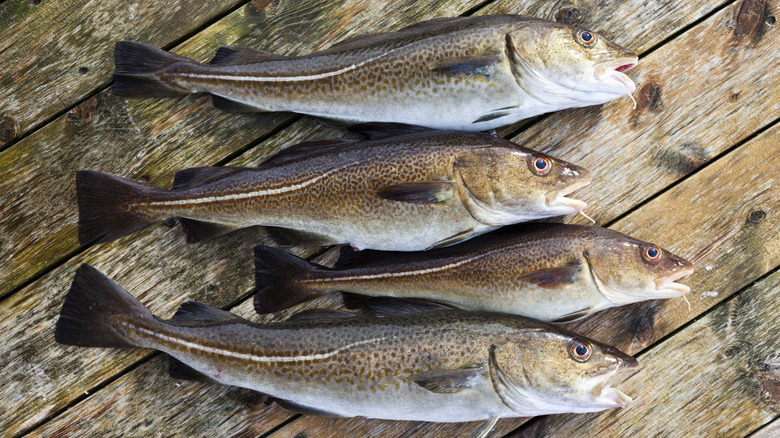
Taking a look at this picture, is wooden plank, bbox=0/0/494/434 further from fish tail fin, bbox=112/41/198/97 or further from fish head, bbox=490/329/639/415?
fish head, bbox=490/329/639/415

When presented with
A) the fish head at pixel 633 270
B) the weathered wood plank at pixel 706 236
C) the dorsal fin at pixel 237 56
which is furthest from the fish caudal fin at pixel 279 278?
the fish head at pixel 633 270

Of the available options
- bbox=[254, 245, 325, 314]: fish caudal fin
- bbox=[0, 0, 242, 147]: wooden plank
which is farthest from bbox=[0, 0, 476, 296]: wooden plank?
bbox=[254, 245, 325, 314]: fish caudal fin

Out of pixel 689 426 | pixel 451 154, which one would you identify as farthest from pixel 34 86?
pixel 689 426

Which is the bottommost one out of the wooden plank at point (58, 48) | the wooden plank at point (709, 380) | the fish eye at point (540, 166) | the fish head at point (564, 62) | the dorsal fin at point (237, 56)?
the wooden plank at point (709, 380)

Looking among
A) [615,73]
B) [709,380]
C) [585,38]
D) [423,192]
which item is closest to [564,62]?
[585,38]

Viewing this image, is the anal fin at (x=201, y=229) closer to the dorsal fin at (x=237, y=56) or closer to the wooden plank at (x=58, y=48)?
the dorsal fin at (x=237, y=56)

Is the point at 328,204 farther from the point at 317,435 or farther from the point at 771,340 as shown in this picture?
the point at 771,340

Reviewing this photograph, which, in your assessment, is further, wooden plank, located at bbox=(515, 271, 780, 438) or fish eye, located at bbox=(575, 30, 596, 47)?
wooden plank, located at bbox=(515, 271, 780, 438)

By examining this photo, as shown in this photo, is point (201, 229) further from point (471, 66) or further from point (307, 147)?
point (471, 66)
